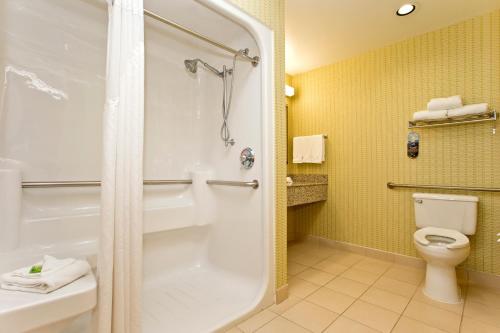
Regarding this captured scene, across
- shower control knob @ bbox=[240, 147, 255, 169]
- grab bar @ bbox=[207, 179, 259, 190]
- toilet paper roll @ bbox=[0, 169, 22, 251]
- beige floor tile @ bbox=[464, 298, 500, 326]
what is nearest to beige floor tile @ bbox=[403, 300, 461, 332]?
beige floor tile @ bbox=[464, 298, 500, 326]

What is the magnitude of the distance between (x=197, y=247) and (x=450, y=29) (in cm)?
298

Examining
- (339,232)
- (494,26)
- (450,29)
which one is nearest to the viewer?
(494,26)

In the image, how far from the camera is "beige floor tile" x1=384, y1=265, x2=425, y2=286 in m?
2.06

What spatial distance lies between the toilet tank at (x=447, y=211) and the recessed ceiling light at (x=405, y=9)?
155cm

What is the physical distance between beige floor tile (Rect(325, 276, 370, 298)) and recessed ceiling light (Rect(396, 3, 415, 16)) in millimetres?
2256

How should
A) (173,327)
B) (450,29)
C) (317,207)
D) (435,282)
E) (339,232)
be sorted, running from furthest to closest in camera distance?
1. (317,207)
2. (339,232)
3. (450,29)
4. (435,282)
5. (173,327)

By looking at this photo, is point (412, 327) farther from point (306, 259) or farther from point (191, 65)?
point (191, 65)

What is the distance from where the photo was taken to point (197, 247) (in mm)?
2195

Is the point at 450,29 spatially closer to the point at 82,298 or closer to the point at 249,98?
the point at 249,98

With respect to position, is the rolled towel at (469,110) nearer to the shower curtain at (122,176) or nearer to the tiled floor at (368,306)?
the tiled floor at (368,306)

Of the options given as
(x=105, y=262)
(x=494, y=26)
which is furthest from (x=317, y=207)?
(x=105, y=262)

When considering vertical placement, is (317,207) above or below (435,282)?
above

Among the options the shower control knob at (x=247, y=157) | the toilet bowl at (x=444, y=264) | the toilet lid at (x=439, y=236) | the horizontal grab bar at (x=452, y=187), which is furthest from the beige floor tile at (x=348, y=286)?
the shower control knob at (x=247, y=157)

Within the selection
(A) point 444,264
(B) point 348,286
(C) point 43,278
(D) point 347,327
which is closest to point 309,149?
(B) point 348,286
